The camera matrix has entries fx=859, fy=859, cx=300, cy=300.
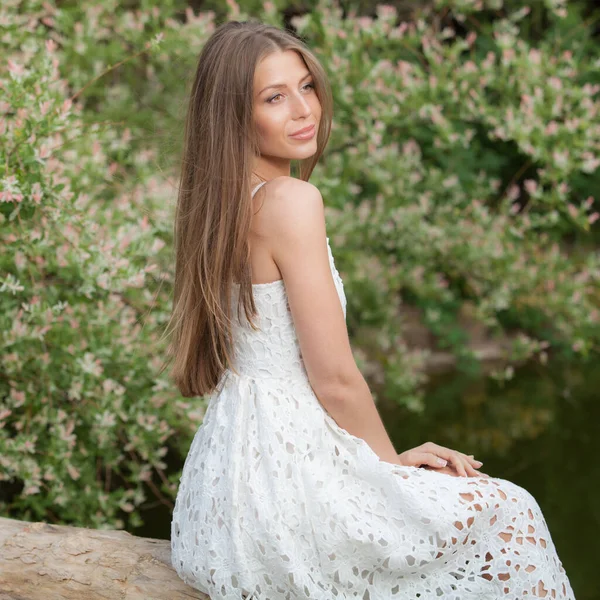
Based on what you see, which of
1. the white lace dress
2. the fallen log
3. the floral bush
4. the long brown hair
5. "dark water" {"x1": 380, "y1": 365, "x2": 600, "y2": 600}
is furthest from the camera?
"dark water" {"x1": 380, "y1": 365, "x2": 600, "y2": 600}

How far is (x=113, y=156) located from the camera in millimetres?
4211

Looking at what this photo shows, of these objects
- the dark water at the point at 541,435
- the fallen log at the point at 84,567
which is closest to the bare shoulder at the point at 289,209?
the fallen log at the point at 84,567

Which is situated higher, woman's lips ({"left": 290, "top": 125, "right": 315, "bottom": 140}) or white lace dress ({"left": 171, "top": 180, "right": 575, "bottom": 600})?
woman's lips ({"left": 290, "top": 125, "right": 315, "bottom": 140})

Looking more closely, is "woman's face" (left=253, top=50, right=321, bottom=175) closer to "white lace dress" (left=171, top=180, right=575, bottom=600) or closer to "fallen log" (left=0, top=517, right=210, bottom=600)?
"white lace dress" (left=171, top=180, right=575, bottom=600)

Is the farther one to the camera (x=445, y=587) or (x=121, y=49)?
(x=121, y=49)

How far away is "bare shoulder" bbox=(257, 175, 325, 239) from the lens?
1.73m

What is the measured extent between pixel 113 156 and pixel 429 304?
1.77m

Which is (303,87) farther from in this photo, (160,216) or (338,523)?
(160,216)

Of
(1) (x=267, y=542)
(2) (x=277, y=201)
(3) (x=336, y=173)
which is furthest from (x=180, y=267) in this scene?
(3) (x=336, y=173)

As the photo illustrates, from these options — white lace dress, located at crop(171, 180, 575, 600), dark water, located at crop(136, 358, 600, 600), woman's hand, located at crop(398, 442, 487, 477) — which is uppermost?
woman's hand, located at crop(398, 442, 487, 477)

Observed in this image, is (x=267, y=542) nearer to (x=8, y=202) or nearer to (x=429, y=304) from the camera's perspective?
(x=8, y=202)

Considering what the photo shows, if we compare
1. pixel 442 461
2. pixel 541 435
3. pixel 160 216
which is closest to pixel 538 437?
pixel 541 435

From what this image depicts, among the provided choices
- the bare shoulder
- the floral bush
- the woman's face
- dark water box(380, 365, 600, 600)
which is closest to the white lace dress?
the bare shoulder

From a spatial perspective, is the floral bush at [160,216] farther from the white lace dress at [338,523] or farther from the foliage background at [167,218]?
the white lace dress at [338,523]
